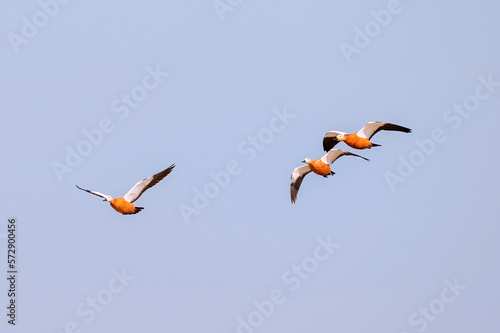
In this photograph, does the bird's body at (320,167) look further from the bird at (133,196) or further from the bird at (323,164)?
the bird at (133,196)

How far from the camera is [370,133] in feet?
151

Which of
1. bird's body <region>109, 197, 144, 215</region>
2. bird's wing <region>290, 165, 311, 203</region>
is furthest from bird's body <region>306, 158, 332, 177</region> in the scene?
bird's body <region>109, 197, 144, 215</region>

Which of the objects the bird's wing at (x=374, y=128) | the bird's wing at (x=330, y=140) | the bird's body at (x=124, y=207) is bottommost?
the bird's wing at (x=374, y=128)

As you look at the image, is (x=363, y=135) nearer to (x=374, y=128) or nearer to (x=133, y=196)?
(x=374, y=128)

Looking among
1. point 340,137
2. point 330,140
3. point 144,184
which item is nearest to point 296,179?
point 330,140

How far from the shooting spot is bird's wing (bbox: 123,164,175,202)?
46.5 meters

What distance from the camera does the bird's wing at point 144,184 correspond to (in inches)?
1829

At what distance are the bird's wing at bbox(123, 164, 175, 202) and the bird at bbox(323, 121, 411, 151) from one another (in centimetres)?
715

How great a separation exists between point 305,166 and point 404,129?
6.71 metres

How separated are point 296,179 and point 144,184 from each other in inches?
320

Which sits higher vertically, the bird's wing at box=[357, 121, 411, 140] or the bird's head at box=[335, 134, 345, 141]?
the bird's head at box=[335, 134, 345, 141]

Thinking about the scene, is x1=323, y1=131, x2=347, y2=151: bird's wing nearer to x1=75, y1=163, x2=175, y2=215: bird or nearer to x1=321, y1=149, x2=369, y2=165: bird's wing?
x1=321, y1=149, x2=369, y2=165: bird's wing

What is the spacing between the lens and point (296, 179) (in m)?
51.0

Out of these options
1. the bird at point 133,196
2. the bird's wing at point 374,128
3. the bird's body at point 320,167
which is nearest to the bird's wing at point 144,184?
the bird at point 133,196
